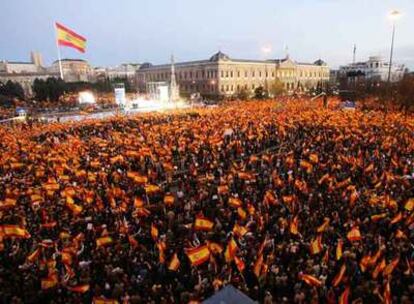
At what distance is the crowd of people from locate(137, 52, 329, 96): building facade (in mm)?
54654

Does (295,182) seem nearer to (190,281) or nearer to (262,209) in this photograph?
(262,209)

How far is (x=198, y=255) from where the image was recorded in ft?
Answer: 26.6

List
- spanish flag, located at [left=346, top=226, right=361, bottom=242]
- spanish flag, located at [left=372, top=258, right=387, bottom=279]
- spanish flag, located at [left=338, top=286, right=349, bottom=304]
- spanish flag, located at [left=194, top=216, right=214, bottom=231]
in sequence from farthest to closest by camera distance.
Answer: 1. spanish flag, located at [left=194, top=216, right=214, bottom=231]
2. spanish flag, located at [left=346, top=226, right=361, bottom=242]
3. spanish flag, located at [left=372, top=258, right=387, bottom=279]
4. spanish flag, located at [left=338, top=286, right=349, bottom=304]

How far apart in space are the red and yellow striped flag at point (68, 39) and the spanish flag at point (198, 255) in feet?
149

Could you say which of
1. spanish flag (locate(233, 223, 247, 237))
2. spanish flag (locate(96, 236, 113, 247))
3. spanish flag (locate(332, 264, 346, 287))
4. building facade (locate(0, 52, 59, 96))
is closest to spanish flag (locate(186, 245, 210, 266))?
spanish flag (locate(233, 223, 247, 237))

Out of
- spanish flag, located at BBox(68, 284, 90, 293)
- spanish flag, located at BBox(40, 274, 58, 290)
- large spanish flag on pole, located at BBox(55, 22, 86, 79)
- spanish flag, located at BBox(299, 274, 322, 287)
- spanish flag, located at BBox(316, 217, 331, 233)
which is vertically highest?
large spanish flag on pole, located at BBox(55, 22, 86, 79)

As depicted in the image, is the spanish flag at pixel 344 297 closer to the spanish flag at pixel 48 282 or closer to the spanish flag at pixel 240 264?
the spanish flag at pixel 240 264

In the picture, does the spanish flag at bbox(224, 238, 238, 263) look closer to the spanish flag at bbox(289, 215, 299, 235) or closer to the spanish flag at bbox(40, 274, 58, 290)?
the spanish flag at bbox(289, 215, 299, 235)

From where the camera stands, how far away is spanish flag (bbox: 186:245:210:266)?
317 inches

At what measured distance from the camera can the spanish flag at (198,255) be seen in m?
8.05

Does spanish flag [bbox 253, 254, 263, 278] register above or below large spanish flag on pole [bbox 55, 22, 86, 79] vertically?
below

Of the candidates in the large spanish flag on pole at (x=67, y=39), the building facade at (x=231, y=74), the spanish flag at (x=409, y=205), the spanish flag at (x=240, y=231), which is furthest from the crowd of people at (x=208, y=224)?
the building facade at (x=231, y=74)

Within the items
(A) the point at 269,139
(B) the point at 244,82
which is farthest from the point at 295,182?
(B) the point at 244,82

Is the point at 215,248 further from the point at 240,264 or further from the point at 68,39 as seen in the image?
the point at 68,39
